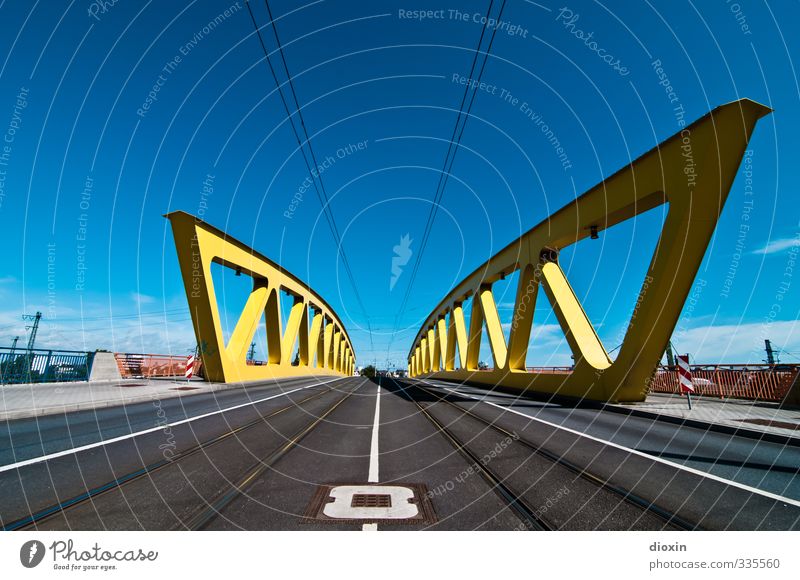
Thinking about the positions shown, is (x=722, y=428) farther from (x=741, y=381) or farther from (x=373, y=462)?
(x=741, y=381)

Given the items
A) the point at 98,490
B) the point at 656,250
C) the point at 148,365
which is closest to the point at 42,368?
the point at 148,365

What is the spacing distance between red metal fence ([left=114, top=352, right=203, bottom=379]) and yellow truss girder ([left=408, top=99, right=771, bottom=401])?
1951cm

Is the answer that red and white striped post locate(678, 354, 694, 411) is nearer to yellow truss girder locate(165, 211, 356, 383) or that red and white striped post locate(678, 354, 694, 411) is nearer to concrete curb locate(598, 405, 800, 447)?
concrete curb locate(598, 405, 800, 447)

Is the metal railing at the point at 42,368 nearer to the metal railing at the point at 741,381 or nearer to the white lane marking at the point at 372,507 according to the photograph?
the white lane marking at the point at 372,507

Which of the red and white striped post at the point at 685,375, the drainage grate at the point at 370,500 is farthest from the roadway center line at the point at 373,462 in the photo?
the red and white striped post at the point at 685,375

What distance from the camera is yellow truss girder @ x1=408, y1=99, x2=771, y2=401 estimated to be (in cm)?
956

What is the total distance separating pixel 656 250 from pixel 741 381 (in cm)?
775

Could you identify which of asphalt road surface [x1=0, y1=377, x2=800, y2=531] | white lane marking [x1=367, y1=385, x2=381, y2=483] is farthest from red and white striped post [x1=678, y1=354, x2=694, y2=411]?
white lane marking [x1=367, y1=385, x2=381, y2=483]

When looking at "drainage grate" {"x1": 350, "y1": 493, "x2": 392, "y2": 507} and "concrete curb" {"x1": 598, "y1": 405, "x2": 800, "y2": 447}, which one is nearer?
"drainage grate" {"x1": 350, "y1": 493, "x2": 392, "y2": 507}

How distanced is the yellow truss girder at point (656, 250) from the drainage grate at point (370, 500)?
35.4 ft
